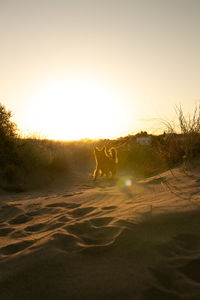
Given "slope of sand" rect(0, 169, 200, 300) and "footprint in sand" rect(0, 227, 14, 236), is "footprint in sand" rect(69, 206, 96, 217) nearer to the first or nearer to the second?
"slope of sand" rect(0, 169, 200, 300)

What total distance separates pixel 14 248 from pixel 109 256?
940 millimetres

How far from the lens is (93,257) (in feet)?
5.50

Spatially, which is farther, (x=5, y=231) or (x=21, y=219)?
(x=21, y=219)

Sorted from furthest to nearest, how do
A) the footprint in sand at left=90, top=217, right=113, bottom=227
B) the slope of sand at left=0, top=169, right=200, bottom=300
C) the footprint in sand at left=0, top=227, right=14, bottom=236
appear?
the footprint in sand at left=0, top=227, right=14, bottom=236 → the footprint in sand at left=90, top=217, right=113, bottom=227 → the slope of sand at left=0, top=169, right=200, bottom=300

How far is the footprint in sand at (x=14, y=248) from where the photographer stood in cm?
196

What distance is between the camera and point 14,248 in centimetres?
204

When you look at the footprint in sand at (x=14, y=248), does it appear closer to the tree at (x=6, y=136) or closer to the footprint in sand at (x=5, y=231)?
the footprint in sand at (x=5, y=231)

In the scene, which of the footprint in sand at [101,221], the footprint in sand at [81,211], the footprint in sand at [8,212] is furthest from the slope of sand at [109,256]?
the footprint in sand at [8,212]

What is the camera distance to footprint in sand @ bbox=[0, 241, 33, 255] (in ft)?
6.43

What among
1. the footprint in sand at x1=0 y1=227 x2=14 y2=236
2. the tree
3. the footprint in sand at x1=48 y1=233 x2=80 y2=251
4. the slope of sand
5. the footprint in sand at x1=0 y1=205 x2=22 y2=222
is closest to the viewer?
the slope of sand

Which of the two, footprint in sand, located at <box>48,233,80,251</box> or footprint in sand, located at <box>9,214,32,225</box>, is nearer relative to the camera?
footprint in sand, located at <box>48,233,80,251</box>

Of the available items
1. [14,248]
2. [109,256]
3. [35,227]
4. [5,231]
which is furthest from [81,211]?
[109,256]

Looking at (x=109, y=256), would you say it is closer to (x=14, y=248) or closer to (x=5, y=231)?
(x=14, y=248)

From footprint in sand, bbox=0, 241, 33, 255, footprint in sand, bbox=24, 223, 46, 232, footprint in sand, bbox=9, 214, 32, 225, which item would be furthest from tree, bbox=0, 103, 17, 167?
footprint in sand, bbox=0, 241, 33, 255
